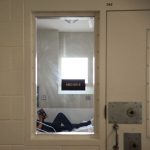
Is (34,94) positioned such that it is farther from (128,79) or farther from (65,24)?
(128,79)

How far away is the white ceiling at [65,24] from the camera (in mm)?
1868

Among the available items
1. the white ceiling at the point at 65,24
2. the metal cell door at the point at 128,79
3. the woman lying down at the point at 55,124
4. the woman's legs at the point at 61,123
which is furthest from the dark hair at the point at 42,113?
the white ceiling at the point at 65,24

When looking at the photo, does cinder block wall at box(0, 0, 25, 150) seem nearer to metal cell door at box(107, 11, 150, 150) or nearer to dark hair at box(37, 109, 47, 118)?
dark hair at box(37, 109, 47, 118)

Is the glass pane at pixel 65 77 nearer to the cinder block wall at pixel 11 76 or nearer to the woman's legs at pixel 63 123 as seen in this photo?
the woman's legs at pixel 63 123

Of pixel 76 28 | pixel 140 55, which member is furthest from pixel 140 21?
pixel 76 28

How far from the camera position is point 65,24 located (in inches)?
74.4

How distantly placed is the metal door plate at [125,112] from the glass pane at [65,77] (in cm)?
19

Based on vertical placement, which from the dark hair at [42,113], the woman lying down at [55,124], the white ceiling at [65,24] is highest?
the white ceiling at [65,24]

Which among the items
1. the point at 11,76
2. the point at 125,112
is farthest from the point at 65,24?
the point at 125,112

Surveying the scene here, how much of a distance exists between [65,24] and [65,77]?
0.48 metres

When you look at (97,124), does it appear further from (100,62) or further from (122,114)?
(100,62)

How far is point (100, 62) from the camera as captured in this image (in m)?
1.81

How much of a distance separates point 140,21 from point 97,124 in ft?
3.17

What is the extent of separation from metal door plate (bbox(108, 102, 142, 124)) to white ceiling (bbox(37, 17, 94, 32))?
72cm
